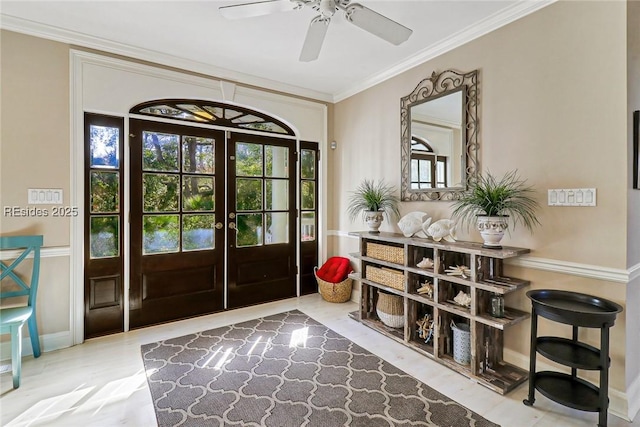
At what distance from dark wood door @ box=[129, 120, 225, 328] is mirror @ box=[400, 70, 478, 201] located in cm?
206

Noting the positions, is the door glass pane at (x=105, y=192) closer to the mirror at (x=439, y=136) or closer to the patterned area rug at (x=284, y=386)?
the patterned area rug at (x=284, y=386)

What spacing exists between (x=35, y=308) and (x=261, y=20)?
300cm

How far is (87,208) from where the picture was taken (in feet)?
9.18

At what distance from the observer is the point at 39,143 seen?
257cm

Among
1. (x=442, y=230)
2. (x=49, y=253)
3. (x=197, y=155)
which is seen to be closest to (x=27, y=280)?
(x=49, y=253)

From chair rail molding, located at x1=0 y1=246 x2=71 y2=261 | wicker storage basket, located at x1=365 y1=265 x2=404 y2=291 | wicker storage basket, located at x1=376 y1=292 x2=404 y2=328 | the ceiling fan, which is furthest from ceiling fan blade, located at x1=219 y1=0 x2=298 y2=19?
wicker storage basket, located at x1=376 y1=292 x2=404 y2=328

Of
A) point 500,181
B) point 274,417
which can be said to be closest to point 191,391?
point 274,417

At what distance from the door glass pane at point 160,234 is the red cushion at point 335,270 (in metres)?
1.79

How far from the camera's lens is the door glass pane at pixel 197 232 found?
330 cm

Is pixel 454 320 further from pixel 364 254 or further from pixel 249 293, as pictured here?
pixel 249 293

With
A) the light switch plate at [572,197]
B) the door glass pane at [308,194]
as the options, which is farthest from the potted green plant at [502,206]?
the door glass pane at [308,194]

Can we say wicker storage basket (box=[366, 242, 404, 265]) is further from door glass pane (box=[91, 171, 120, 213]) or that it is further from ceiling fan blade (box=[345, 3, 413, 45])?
door glass pane (box=[91, 171, 120, 213])

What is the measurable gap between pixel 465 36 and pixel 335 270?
284cm

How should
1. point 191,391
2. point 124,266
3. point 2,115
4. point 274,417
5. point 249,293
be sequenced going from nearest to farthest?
point 274,417 < point 191,391 < point 2,115 < point 124,266 < point 249,293
